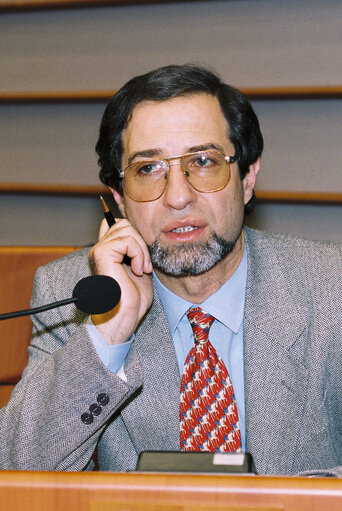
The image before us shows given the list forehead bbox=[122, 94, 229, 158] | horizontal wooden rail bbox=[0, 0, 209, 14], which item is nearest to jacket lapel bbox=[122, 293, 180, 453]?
forehead bbox=[122, 94, 229, 158]

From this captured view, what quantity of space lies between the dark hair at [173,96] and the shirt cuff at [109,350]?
0.53 metres

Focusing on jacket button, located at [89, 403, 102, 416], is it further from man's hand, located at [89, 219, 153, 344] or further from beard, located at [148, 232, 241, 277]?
beard, located at [148, 232, 241, 277]

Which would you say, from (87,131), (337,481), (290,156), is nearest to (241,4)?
(290,156)

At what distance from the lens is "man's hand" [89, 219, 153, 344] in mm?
1481

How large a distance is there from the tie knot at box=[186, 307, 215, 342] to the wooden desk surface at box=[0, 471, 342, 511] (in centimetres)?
79

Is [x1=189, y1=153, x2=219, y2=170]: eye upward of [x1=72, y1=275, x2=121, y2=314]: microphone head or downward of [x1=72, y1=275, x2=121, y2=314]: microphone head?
upward

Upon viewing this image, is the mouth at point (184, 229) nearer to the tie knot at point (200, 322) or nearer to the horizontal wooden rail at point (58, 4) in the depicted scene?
the tie knot at point (200, 322)

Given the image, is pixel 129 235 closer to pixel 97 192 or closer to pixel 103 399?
pixel 103 399

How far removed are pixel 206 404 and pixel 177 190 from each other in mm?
520

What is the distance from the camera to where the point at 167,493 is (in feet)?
2.59

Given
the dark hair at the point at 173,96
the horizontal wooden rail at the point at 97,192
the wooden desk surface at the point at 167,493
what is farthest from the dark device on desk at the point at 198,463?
the horizontal wooden rail at the point at 97,192

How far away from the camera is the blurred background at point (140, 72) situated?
90.2 inches

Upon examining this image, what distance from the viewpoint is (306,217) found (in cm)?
241

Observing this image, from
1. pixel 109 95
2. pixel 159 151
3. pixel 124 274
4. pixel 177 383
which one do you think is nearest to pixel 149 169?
pixel 159 151
